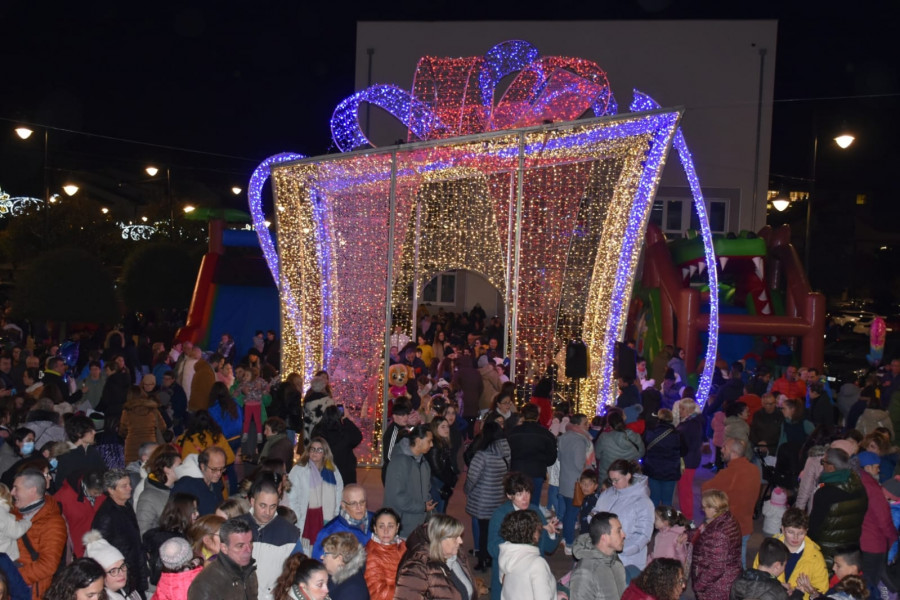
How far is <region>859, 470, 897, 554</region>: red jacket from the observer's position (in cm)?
746

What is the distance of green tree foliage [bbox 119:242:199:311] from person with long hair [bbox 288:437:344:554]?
22163mm

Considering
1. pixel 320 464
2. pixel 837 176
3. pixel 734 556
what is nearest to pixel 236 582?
pixel 320 464

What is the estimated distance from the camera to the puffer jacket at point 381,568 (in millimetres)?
5715

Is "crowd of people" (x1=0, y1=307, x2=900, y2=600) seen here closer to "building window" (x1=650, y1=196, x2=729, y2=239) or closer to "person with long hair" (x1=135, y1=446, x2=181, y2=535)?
"person with long hair" (x1=135, y1=446, x2=181, y2=535)

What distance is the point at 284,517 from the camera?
20.2 ft

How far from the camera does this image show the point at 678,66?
29.5 metres

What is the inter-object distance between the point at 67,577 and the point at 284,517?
1.85 metres

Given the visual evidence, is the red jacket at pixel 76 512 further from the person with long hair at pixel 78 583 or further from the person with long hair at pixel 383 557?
the person with long hair at pixel 78 583

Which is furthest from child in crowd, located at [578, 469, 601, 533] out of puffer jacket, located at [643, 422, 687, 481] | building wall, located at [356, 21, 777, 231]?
building wall, located at [356, 21, 777, 231]

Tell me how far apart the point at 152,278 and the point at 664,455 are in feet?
73.7

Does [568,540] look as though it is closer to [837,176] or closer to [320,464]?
[320,464]

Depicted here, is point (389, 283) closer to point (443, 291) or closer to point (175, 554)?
point (175, 554)

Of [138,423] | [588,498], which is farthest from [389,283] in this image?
[588,498]

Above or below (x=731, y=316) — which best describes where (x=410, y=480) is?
below
